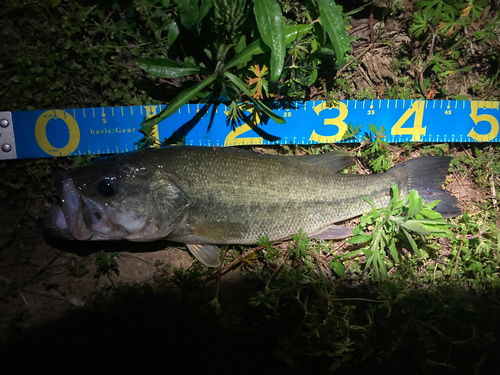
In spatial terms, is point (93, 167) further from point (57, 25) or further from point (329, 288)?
point (329, 288)

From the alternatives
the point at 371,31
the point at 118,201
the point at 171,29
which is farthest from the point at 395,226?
the point at 171,29

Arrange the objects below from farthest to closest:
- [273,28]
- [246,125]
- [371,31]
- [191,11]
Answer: [371,31] → [246,125] → [191,11] → [273,28]

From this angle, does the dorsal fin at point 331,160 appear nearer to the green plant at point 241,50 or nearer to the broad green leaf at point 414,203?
the green plant at point 241,50

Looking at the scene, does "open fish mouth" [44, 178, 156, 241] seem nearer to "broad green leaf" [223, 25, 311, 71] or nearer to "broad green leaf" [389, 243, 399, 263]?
"broad green leaf" [223, 25, 311, 71]

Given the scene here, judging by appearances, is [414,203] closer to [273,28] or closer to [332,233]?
[332,233]

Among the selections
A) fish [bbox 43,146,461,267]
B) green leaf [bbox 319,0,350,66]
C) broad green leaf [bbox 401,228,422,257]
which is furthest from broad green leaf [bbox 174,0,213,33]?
broad green leaf [bbox 401,228,422,257]

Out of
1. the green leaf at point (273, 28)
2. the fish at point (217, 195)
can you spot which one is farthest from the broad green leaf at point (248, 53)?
the fish at point (217, 195)
